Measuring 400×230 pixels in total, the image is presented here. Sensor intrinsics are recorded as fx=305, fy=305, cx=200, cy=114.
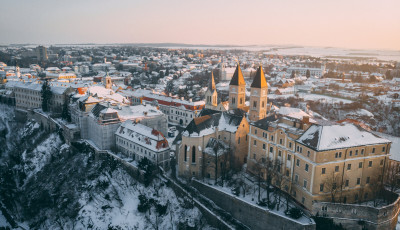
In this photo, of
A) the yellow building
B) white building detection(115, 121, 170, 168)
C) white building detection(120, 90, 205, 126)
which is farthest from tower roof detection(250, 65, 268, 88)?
white building detection(120, 90, 205, 126)

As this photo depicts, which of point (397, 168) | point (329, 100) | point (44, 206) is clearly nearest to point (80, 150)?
point (44, 206)

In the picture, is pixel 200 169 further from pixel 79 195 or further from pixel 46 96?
pixel 46 96

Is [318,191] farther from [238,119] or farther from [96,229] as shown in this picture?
[96,229]

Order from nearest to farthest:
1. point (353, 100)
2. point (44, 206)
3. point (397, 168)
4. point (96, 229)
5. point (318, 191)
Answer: point (318, 191), point (397, 168), point (96, 229), point (44, 206), point (353, 100)

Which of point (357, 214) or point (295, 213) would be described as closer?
point (357, 214)

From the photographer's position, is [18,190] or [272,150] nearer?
[272,150]

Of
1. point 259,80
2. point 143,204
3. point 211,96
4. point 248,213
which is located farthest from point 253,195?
point 211,96

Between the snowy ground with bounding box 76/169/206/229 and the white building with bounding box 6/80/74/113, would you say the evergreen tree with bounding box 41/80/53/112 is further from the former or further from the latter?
the snowy ground with bounding box 76/169/206/229
